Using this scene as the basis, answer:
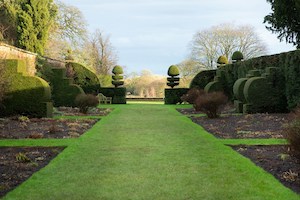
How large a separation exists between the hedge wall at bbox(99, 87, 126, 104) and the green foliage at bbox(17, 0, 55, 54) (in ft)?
20.9

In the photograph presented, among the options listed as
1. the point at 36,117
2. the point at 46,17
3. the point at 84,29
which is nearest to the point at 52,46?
the point at 84,29

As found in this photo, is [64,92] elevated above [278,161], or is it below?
above

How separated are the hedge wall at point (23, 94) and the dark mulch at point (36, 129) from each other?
37.8 inches

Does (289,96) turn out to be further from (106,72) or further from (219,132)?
(106,72)

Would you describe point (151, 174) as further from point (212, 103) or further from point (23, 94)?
point (23, 94)

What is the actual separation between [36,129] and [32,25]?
16.9 meters

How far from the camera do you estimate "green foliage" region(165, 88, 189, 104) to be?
31250 mm

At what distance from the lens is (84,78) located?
29.1 meters

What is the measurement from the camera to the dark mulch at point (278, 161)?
226 inches

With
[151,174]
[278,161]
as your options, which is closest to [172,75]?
[278,161]

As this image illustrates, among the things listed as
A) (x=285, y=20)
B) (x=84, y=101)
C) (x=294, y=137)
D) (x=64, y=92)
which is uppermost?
(x=285, y=20)

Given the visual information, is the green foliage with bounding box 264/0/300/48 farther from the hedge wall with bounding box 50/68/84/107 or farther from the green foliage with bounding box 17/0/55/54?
the green foliage with bounding box 17/0/55/54

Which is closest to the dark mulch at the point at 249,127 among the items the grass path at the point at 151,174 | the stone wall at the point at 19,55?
the grass path at the point at 151,174

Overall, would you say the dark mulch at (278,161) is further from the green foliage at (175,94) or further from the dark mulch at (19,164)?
the green foliage at (175,94)
